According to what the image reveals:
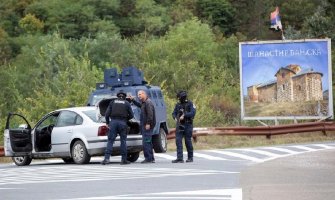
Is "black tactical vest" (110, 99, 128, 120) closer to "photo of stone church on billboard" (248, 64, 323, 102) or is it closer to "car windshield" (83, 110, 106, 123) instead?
"car windshield" (83, 110, 106, 123)

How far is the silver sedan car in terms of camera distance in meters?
21.9

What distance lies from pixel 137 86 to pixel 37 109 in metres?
17.1

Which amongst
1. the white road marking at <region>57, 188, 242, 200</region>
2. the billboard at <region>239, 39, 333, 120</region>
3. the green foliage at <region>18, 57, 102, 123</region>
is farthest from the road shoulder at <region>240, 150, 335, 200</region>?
the green foliage at <region>18, 57, 102, 123</region>

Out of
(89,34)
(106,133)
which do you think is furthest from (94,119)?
(89,34)

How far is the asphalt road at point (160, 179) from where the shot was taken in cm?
1389

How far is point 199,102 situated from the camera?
1697 inches

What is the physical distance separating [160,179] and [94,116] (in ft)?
20.5

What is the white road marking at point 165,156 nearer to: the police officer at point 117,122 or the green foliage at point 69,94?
the police officer at point 117,122

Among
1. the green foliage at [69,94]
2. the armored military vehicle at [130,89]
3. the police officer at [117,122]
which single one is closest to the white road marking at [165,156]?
the armored military vehicle at [130,89]

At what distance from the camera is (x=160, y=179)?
16.5 metres

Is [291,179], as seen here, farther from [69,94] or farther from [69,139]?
[69,94]

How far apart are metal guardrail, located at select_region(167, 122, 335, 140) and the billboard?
1.61 meters

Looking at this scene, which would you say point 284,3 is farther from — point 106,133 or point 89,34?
point 106,133

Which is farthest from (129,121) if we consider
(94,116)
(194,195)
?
(194,195)
